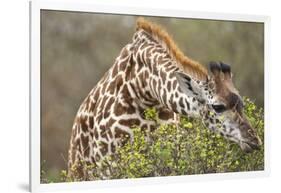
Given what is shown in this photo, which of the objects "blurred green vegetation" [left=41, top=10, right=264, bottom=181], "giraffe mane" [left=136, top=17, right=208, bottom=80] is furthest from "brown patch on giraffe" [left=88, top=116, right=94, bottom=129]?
"giraffe mane" [left=136, top=17, right=208, bottom=80]

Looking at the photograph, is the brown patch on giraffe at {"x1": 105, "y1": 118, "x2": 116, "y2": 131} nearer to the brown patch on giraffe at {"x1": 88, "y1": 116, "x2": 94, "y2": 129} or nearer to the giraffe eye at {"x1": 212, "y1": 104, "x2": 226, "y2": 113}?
the brown patch on giraffe at {"x1": 88, "y1": 116, "x2": 94, "y2": 129}

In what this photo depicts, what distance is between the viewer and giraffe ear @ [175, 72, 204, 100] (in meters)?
3.87

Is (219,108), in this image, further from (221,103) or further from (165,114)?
(165,114)

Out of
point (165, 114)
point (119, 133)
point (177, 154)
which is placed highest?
point (165, 114)

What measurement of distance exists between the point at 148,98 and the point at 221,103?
51cm

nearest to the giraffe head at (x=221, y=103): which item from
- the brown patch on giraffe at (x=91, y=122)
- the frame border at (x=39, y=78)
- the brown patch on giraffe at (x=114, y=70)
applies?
the frame border at (x=39, y=78)

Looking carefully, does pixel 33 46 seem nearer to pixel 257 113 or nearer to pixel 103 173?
pixel 103 173

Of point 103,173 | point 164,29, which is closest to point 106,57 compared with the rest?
point 164,29

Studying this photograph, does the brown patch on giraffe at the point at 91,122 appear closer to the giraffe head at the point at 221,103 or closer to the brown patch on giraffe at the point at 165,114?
the brown patch on giraffe at the point at 165,114

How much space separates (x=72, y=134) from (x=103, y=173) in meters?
0.32

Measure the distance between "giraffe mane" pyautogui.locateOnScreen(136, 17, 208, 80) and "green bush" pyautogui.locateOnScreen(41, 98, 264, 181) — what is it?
0.32m

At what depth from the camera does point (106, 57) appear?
371 cm

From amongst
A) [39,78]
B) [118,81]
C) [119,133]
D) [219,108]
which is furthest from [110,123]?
[219,108]

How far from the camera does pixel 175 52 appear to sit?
3.92 m
